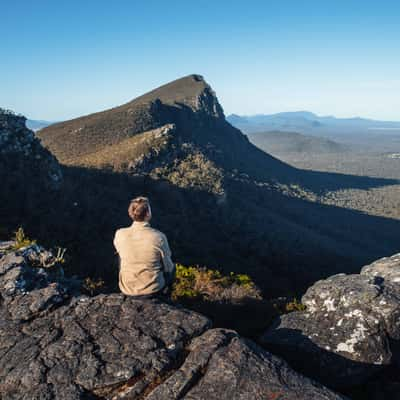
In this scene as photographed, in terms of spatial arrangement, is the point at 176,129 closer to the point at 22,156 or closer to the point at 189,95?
the point at 22,156

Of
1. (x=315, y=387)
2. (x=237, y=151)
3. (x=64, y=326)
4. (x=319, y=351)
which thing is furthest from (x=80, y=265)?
(x=237, y=151)

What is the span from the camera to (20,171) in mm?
18141

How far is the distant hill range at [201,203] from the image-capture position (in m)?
19.3

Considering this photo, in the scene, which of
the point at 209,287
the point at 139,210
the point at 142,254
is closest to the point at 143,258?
the point at 142,254

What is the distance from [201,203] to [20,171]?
20.1m

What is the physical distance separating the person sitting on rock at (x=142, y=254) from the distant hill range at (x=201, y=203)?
5654 mm

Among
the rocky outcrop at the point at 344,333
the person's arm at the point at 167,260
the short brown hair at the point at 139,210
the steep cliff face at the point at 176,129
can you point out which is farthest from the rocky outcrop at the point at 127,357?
the steep cliff face at the point at 176,129

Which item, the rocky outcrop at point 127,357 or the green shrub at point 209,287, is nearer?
the rocky outcrop at point 127,357

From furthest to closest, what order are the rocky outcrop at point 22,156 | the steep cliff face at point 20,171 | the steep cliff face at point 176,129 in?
the steep cliff face at point 176,129, the rocky outcrop at point 22,156, the steep cliff face at point 20,171

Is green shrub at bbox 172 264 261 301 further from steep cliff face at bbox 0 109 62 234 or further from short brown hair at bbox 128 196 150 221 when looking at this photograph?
steep cliff face at bbox 0 109 62 234

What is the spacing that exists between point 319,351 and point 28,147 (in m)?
20.5

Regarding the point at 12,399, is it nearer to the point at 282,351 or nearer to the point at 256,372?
the point at 256,372

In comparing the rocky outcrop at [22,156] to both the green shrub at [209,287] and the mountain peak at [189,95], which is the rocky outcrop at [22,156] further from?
the mountain peak at [189,95]

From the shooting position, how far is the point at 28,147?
20500mm
